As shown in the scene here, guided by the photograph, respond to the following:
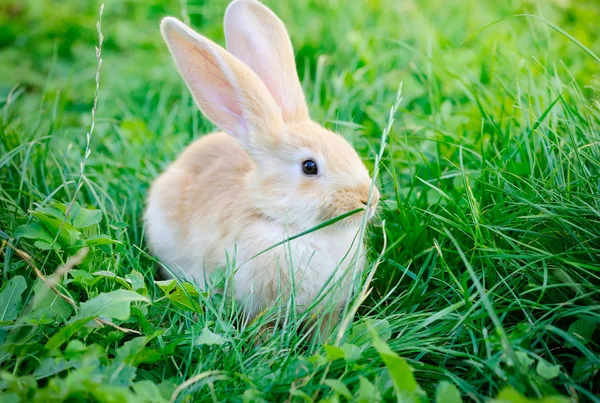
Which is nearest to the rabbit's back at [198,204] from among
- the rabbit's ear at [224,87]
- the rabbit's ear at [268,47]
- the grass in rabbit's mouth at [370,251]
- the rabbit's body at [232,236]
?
the rabbit's body at [232,236]

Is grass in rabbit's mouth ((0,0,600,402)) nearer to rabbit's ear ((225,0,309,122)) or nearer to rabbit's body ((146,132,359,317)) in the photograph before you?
rabbit's body ((146,132,359,317))

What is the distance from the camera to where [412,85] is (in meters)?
4.35

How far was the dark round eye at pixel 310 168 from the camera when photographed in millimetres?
2934

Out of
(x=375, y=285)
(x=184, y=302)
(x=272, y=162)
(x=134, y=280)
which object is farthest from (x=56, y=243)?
(x=375, y=285)

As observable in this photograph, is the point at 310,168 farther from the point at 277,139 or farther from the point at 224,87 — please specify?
the point at 224,87

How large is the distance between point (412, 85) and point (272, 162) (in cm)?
172

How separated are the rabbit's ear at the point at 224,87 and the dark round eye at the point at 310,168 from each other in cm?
25

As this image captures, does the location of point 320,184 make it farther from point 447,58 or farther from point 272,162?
point 447,58

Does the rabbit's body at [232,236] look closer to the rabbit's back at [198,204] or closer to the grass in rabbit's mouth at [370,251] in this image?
the rabbit's back at [198,204]

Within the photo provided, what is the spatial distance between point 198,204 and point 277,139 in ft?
2.17

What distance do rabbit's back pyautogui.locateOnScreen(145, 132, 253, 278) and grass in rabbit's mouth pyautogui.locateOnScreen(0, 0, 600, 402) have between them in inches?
6.1

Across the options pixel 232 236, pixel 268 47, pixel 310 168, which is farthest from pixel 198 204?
pixel 268 47

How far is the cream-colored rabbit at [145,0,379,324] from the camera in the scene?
112 inches

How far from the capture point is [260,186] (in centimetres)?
301
